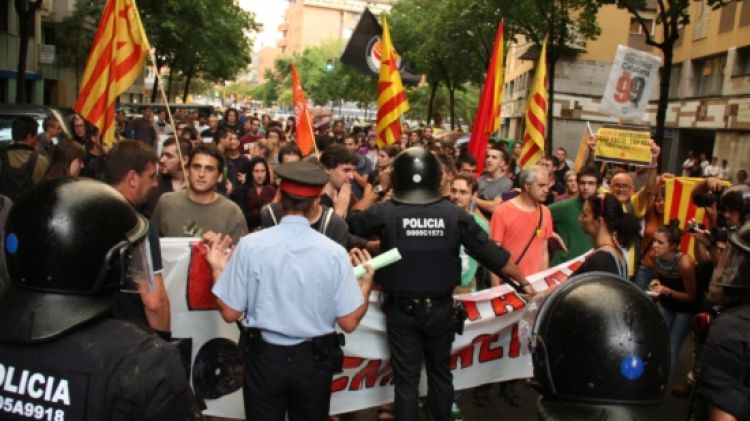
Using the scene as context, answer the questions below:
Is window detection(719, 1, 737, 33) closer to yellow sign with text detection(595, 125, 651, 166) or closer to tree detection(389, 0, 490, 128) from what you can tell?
tree detection(389, 0, 490, 128)

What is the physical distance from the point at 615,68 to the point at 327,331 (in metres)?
8.45

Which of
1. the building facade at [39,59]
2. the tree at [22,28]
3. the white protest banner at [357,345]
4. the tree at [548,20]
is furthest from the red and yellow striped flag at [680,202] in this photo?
the building facade at [39,59]

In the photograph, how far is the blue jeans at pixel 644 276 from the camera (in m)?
6.55

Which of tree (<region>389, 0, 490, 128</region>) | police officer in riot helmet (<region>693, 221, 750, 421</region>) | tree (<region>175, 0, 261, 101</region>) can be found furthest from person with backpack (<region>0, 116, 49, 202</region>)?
tree (<region>389, 0, 490, 128</region>)

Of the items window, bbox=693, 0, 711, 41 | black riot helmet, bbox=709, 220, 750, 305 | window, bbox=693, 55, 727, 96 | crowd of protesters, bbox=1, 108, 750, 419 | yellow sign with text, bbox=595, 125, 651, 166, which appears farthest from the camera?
window, bbox=693, 0, 711, 41

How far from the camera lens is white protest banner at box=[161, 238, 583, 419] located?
446 cm

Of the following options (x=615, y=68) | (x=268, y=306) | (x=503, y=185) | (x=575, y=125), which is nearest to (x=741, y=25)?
(x=575, y=125)

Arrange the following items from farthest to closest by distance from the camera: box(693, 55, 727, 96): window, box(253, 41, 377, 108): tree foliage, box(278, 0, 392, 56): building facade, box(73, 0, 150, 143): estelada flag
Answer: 1. box(278, 0, 392, 56): building facade
2. box(253, 41, 377, 108): tree foliage
3. box(693, 55, 727, 96): window
4. box(73, 0, 150, 143): estelada flag

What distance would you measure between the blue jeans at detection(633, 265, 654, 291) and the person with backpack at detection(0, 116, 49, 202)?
537 cm

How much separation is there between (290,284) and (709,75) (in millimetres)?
27496

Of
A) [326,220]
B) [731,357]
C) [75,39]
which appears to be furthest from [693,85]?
[731,357]

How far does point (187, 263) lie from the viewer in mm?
4457

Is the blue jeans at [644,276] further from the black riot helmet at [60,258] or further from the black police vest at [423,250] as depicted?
the black riot helmet at [60,258]

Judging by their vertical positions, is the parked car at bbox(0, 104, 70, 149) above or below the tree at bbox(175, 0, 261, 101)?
below
